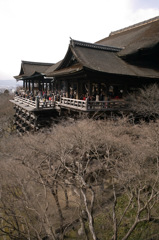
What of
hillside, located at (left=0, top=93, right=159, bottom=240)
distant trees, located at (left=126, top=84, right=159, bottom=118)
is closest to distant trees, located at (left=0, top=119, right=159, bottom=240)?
hillside, located at (left=0, top=93, right=159, bottom=240)

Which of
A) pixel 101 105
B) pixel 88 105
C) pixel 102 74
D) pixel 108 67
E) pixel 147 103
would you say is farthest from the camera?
pixel 108 67

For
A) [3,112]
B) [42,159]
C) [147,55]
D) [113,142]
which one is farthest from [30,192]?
[3,112]

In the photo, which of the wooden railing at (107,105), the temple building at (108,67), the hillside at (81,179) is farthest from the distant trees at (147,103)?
the hillside at (81,179)

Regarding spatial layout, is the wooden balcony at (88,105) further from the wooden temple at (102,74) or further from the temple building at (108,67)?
the temple building at (108,67)

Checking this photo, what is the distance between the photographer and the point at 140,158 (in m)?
7.50

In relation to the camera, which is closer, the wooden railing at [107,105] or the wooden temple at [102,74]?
the wooden railing at [107,105]

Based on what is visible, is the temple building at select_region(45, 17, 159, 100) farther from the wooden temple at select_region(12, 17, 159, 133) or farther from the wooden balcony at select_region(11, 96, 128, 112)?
the wooden balcony at select_region(11, 96, 128, 112)

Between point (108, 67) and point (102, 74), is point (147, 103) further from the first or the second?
point (108, 67)

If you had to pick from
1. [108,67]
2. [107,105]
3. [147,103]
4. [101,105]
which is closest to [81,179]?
[101,105]

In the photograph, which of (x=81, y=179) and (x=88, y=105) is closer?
(x=81, y=179)

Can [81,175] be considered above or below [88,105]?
below

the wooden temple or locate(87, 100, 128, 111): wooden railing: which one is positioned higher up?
the wooden temple

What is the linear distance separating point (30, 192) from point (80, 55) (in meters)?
9.94

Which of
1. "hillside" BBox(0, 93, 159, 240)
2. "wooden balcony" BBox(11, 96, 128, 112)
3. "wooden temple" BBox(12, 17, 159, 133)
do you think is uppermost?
"wooden temple" BBox(12, 17, 159, 133)
